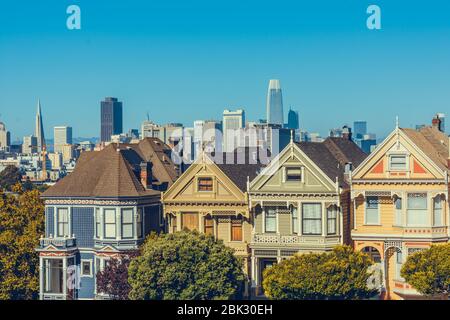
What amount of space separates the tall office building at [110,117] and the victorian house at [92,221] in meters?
47.8

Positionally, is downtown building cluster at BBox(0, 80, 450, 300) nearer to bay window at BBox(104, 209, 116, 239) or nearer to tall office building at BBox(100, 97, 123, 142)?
bay window at BBox(104, 209, 116, 239)

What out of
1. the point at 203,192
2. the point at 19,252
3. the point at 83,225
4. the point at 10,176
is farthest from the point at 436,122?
the point at 10,176

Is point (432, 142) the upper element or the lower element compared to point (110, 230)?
upper

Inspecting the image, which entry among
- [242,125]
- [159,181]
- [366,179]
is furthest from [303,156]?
[242,125]

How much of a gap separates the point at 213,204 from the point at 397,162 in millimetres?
10212

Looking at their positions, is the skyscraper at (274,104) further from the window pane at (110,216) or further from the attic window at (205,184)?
the window pane at (110,216)

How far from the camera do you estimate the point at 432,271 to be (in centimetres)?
5028

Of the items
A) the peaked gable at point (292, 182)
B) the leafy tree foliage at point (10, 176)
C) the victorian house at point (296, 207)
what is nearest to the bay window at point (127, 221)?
the victorian house at point (296, 207)

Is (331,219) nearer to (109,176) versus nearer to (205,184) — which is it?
(205,184)

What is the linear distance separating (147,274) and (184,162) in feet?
51.4

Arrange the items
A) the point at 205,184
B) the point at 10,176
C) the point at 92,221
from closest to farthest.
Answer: the point at 205,184, the point at 92,221, the point at 10,176

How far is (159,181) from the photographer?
62000mm

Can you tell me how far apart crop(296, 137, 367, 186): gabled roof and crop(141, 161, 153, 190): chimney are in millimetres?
8994

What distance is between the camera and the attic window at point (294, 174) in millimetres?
55344
